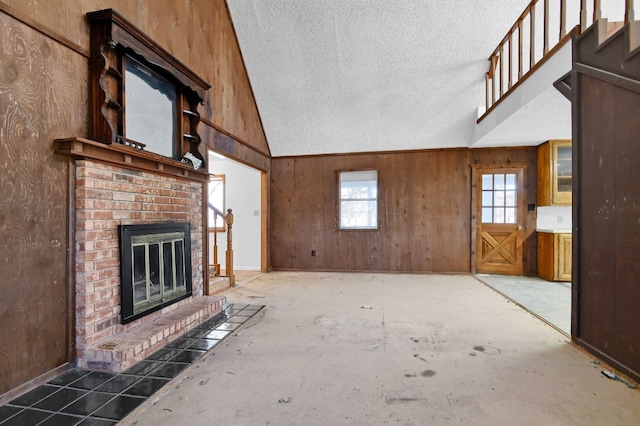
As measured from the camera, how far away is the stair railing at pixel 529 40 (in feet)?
10.3

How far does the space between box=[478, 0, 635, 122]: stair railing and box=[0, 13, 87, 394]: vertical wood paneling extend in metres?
3.93

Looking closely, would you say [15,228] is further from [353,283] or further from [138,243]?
[353,283]

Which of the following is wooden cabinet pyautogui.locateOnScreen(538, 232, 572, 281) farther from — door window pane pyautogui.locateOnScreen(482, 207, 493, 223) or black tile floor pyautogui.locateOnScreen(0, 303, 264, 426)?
black tile floor pyautogui.locateOnScreen(0, 303, 264, 426)

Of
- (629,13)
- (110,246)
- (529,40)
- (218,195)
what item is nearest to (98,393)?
(110,246)

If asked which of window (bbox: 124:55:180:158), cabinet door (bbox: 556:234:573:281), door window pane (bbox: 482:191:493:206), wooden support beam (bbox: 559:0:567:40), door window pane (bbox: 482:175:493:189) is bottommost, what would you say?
cabinet door (bbox: 556:234:573:281)

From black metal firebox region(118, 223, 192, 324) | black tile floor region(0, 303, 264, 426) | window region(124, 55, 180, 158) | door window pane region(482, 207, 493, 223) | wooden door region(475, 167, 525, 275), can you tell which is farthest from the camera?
door window pane region(482, 207, 493, 223)

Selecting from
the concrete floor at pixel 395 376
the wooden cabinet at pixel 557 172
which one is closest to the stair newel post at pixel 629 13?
the concrete floor at pixel 395 376

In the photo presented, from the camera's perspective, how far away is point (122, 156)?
2.27 metres

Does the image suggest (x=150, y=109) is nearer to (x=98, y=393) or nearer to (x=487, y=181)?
(x=98, y=393)

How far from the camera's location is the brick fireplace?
2.02 m

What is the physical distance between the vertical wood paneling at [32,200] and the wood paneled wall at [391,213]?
4.15 m

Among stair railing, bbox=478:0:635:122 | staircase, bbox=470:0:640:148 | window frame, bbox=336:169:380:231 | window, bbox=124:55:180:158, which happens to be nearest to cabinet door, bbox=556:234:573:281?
staircase, bbox=470:0:640:148

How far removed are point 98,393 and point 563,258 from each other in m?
5.92

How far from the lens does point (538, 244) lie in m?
5.19
